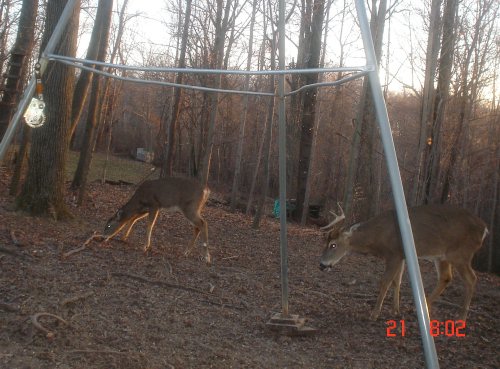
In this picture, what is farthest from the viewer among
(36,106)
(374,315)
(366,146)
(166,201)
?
(366,146)

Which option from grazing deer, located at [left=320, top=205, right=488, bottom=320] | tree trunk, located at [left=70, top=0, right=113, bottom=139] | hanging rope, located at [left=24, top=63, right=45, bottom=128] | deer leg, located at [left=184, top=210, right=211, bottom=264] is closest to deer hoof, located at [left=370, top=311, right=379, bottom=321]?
grazing deer, located at [left=320, top=205, right=488, bottom=320]

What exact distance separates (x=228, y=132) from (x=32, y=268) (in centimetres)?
2750

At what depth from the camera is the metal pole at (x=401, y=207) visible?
310cm

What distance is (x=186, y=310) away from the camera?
659 cm

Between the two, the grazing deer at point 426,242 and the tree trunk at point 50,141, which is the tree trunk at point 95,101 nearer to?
the tree trunk at point 50,141

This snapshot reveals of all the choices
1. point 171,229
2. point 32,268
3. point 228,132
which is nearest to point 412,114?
point 228,132

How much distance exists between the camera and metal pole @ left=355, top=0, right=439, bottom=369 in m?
3.10

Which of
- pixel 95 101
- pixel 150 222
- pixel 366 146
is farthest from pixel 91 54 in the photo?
pixel 366 146

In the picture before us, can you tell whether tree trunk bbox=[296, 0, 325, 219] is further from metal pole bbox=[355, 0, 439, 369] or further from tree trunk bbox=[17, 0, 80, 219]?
metal pole bbox=[355, 0, 439, 369]

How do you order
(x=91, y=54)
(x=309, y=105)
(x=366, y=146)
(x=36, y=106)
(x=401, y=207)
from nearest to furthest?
(x=401, y=207)
(x=36, y=106)
(x=91, y=54)
(x=366, y=146)
(x=309, y=105)

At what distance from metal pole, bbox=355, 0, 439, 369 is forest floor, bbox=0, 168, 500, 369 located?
2.28 m

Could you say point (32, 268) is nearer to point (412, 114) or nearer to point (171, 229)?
point (171, 229)
